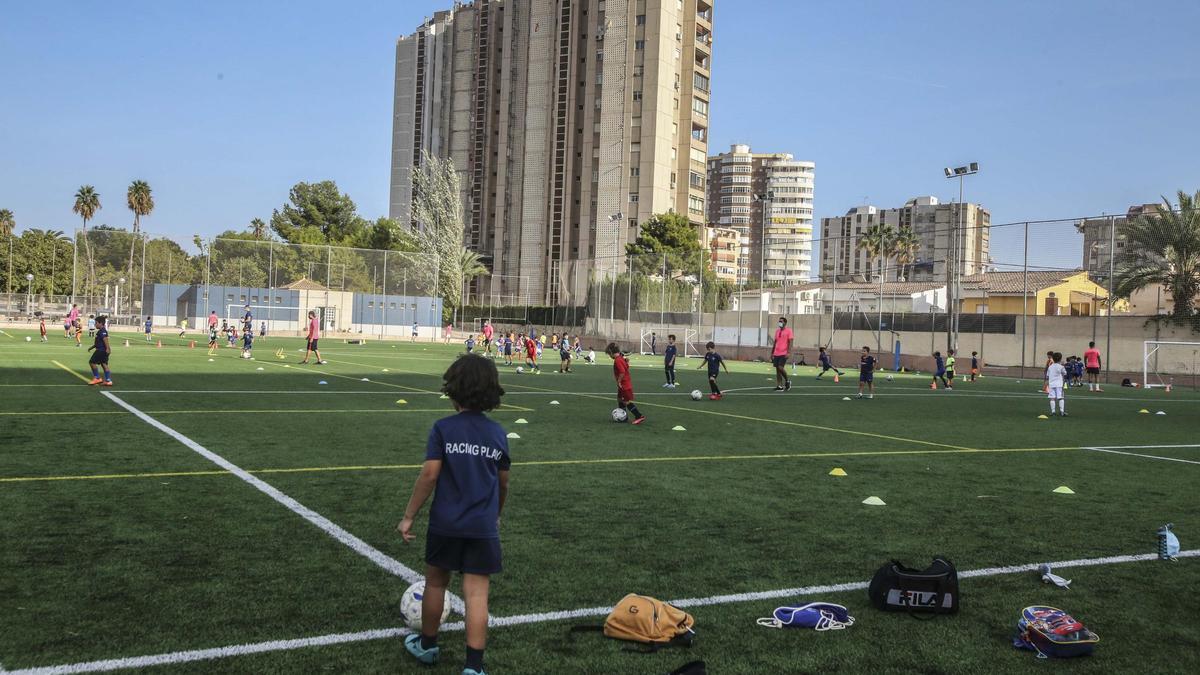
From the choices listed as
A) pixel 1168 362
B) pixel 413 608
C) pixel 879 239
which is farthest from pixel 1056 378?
pixel 879 239

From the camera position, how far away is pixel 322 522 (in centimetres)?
786

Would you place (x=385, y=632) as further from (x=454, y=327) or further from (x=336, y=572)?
(x=454, y=327)

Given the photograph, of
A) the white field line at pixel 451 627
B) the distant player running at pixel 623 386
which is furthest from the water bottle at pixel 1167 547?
the distant player running at pixel 623 386

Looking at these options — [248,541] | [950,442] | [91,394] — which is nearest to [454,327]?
[91,394]

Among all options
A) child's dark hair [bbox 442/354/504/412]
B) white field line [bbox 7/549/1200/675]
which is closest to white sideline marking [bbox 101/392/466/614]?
white field line [bbox 7/549/1200/675]

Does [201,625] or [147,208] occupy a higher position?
[147,208]

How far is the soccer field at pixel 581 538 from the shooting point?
498cm

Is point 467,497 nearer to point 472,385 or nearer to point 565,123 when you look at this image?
point 472,385

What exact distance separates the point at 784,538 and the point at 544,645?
3276 millimetres

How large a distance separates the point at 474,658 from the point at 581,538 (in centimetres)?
312

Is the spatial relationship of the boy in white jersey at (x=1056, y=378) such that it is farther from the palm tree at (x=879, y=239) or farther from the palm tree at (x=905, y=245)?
the palm tree at (x=905, y=245)

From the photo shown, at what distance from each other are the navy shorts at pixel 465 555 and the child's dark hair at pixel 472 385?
0.64 metres

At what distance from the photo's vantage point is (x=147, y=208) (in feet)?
393

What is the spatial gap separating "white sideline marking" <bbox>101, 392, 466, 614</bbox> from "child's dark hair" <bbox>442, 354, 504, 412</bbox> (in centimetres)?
124
